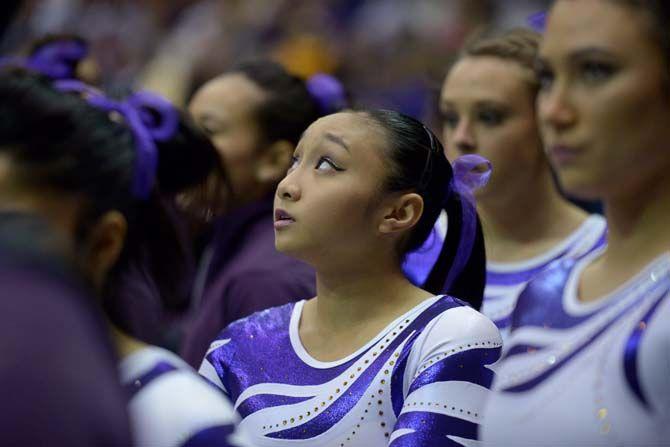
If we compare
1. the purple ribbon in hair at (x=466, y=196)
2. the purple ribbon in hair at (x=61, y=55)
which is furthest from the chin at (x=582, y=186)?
the purple ribbon in hair at (x=61, y=55)

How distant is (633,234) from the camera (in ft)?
5.75

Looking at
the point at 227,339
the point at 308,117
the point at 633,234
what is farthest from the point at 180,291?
the point at 308,117

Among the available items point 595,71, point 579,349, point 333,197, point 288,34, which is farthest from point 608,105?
point 288,34

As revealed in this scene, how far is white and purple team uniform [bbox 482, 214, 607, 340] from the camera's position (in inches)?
121

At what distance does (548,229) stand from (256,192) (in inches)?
37.1

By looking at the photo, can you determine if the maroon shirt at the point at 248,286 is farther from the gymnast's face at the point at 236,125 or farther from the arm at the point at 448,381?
the arm at the point at 448,381

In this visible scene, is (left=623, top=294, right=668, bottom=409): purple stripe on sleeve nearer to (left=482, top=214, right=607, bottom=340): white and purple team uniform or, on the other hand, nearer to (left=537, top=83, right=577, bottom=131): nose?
(left=537, top=83, right=577, bottom=131): nose

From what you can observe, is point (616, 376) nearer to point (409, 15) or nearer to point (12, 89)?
point (12, 89)

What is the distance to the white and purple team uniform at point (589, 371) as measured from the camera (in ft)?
5.13

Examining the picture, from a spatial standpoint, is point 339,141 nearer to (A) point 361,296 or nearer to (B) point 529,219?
(A) point 361,296

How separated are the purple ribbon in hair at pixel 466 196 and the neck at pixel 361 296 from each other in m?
0.22

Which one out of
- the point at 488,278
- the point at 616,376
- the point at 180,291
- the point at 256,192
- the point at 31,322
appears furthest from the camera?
the point at 256,192

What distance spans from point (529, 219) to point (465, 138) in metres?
0.30

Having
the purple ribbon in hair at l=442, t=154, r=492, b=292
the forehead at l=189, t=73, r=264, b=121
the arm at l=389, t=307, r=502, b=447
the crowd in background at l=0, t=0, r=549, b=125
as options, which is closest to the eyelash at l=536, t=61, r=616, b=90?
the arm at l=389, t=307, r=502, b=447
